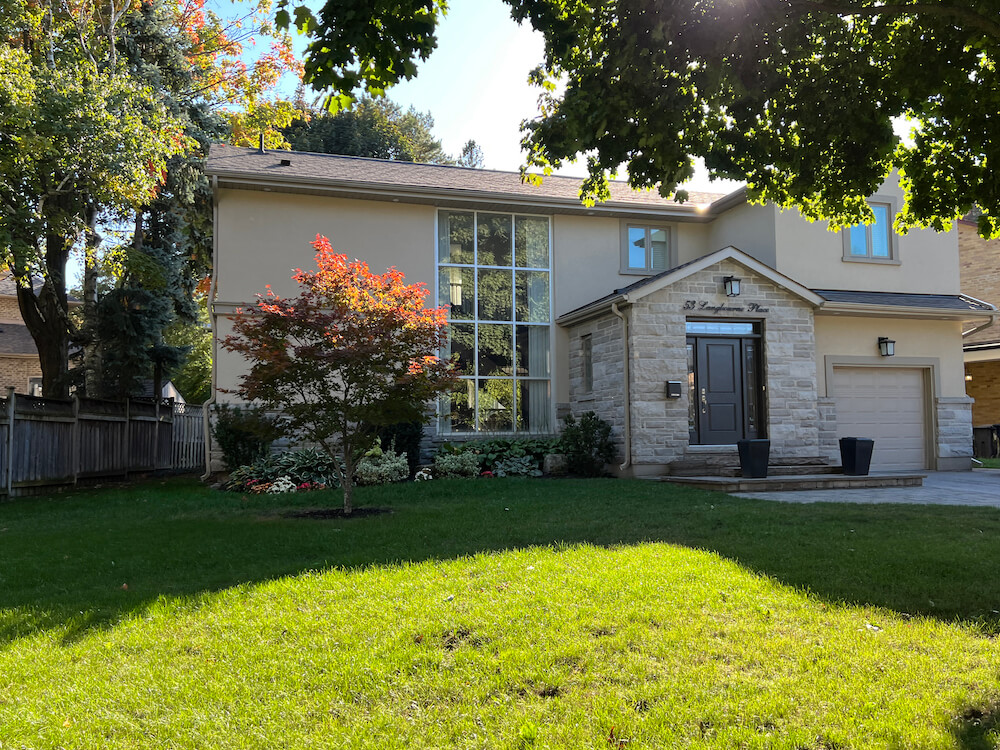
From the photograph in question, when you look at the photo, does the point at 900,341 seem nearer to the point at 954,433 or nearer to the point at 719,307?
the point at 954,433

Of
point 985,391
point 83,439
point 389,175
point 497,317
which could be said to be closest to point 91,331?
point 83,439

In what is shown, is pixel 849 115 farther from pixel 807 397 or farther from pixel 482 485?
pixel 807 397

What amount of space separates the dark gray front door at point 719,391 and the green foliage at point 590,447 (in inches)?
73.7

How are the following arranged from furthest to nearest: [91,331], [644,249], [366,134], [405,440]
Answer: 1. [366,134]
2. [91,331]
3. [644,249]
4. [405,440]

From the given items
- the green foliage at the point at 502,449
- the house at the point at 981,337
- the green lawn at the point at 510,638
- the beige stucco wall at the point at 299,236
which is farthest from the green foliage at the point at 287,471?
the house at the point at 981,337

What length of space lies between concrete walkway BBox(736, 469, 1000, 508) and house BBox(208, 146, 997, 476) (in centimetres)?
241

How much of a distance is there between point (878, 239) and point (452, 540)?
1371 cm

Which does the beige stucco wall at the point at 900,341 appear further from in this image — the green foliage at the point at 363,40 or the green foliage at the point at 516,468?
the green foliage at the point at 363,40

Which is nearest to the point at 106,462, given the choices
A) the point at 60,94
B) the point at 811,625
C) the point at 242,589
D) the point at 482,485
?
the point at 60,94

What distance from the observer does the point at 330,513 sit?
30.1 feet

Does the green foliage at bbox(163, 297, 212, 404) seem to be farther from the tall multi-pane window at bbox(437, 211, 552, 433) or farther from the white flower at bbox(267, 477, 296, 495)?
the white flower at bbox(267, 477, 296, 495)

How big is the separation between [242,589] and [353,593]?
2.84 feet

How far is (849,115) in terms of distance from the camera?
5.40 metres

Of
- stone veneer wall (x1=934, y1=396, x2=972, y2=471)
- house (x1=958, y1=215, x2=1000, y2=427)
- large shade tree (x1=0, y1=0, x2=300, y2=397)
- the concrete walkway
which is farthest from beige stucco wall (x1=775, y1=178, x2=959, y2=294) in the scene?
large shade tree (x1=0, y1=0, x2=300, y2=397)
